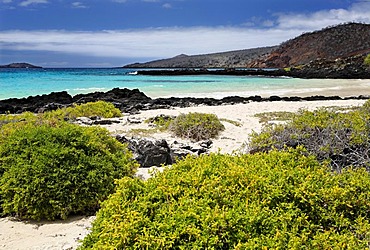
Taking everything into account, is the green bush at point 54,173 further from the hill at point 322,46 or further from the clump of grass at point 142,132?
the hill at point 322,46

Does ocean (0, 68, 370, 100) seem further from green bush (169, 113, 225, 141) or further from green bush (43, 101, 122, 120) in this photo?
green bush (169, 113, 225, 141)

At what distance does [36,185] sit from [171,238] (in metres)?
2.99

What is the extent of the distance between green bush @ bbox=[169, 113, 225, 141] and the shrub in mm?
2511

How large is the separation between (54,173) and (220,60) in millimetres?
139702

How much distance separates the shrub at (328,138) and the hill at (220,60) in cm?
11955

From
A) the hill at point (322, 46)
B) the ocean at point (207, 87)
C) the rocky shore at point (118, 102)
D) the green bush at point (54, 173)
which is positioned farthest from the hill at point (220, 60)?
the green bush at point (54, 173)

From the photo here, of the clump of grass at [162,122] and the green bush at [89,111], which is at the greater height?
the green bush at [89,111]

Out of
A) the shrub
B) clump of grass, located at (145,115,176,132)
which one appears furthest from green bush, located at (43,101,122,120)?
the shrub

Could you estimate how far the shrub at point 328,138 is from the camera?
5973 mm

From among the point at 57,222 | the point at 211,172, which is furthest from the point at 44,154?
the point at 211,172

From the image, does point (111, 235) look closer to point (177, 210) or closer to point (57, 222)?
point (177, 210)

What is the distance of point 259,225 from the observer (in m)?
2.79

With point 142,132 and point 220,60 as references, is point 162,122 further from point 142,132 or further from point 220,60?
point 220,60

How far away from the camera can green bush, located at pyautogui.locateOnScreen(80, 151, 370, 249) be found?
8.77ft
